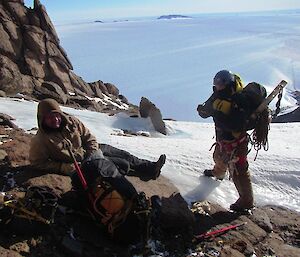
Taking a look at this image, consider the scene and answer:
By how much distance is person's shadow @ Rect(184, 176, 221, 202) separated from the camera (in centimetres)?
516

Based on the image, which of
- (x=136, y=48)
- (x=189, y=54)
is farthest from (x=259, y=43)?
(x=136, y=48)

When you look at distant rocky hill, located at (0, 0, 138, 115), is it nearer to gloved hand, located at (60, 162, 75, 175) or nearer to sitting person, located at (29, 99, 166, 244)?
sitting person, located at (29, 99, 166, 244)

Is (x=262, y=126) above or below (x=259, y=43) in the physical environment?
above

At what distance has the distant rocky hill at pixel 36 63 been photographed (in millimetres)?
15406

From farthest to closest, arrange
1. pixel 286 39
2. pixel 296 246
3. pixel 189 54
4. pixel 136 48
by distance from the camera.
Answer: pixel 286 39, pixel 136 48, pixel 189 54, pixel 296 246

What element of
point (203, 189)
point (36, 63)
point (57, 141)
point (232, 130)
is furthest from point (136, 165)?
point (36, 63)

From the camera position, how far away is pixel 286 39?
80.1 m

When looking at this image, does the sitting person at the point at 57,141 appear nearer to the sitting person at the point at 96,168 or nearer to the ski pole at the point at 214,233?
the sitting person at the point at 96,168

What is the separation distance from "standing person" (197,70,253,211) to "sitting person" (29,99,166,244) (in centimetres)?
87

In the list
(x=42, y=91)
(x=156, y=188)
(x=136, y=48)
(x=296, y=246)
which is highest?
(x=156, y=188)

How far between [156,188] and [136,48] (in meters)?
66.5

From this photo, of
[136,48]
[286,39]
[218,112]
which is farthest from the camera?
[286,39]

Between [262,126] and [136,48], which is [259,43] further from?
[262,126]

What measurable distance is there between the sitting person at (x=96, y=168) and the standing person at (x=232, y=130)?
2.87ft
